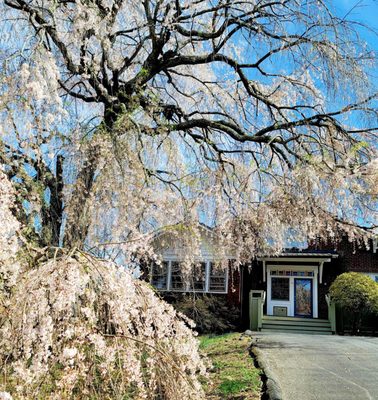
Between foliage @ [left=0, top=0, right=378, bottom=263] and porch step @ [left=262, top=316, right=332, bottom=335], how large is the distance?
8.66 metres

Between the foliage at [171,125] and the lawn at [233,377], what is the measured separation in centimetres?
217

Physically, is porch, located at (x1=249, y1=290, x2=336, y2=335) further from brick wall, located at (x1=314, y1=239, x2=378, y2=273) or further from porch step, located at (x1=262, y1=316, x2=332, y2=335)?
brick wall, located at (x1=314, y1=239, x2=378, y2=273)

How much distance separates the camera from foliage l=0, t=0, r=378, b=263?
21.6 feet

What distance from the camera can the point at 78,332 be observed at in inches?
128

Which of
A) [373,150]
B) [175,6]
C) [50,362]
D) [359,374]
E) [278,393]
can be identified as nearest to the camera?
[50,362]

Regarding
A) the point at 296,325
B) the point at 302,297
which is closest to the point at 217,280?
the point at 296,325

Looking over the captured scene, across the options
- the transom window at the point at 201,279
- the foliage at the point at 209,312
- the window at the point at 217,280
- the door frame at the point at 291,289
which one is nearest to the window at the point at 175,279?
the transom window at the point at 201,279

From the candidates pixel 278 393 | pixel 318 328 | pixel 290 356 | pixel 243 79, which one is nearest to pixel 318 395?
pixel 278 393

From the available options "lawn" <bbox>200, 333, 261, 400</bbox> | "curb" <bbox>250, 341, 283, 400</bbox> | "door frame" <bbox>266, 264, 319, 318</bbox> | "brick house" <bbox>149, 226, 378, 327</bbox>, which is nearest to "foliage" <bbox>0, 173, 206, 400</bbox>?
"lawn" <bbox>200, 333, 261, 400</bbox>

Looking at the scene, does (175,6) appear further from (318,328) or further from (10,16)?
(318,328)

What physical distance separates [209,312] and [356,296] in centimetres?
502

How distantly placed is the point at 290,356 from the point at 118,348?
22.0 feet

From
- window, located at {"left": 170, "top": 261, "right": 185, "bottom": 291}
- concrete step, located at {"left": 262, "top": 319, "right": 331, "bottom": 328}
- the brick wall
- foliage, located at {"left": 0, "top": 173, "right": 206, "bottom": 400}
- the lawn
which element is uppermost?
the brick wall

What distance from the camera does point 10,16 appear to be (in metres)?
7.04
